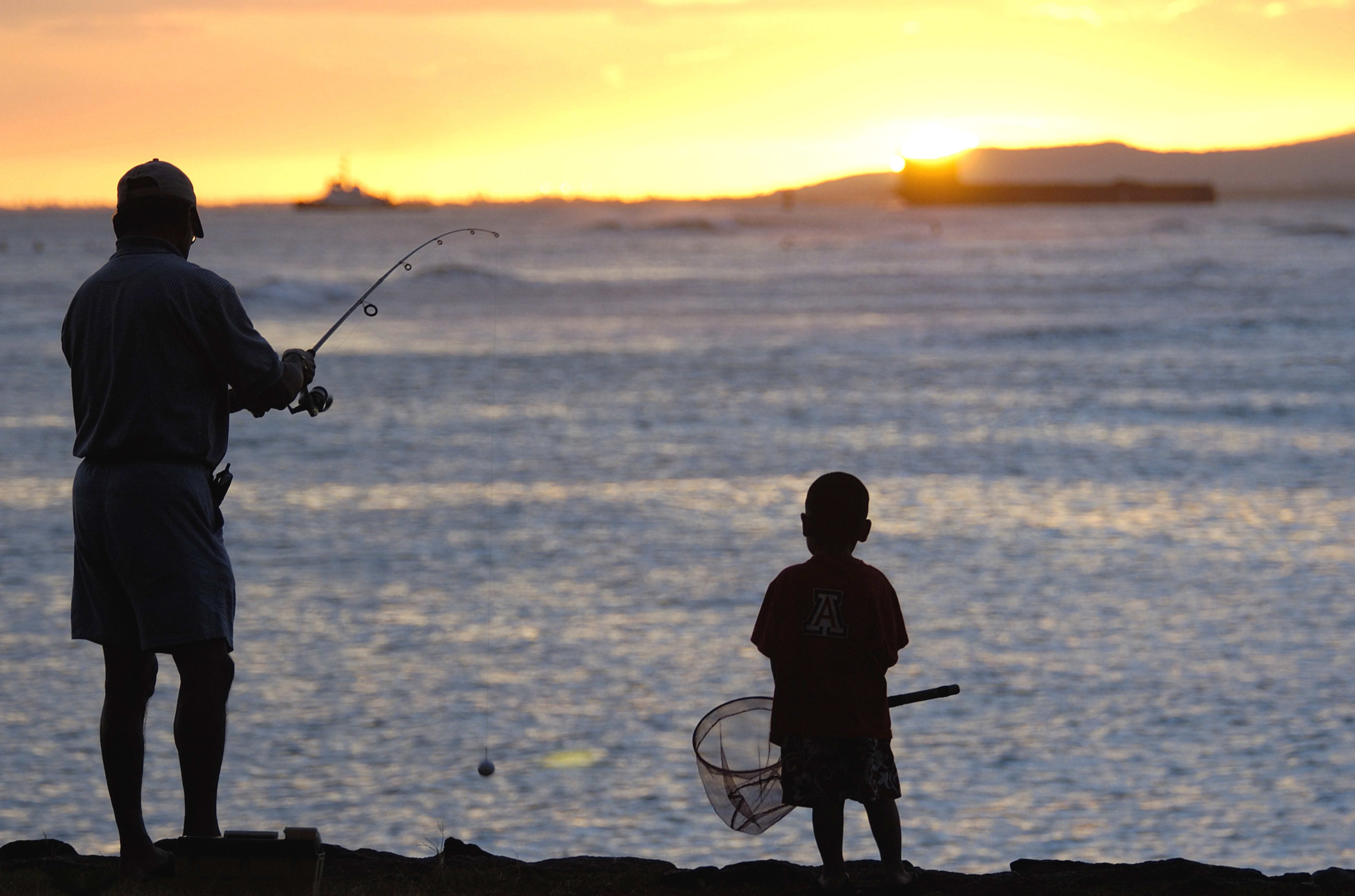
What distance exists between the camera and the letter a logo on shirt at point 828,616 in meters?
3.26

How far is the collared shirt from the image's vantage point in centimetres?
305

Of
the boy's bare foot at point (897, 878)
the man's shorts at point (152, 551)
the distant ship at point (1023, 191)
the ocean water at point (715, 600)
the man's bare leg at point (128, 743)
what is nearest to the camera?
the man's shorts at point (152, 551)

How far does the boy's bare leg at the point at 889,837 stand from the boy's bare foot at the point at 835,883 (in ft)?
0.32

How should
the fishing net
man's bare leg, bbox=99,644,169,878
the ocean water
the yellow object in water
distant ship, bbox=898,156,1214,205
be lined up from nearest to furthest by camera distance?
1. man's bare leg, bbox=99,644,169,878
2. the fishing net
3. the ocean water
4. the yellow object in water
5. distant ship, bbox=898,156,1214,205

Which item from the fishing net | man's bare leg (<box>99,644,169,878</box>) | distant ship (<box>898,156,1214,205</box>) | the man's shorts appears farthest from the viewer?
distant ship (<box>898,156,1214,205</box>)

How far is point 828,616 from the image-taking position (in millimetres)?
3264

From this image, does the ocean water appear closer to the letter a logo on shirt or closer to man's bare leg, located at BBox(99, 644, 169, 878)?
man's bare leg, located at BBox(99, 644, 169, 878)

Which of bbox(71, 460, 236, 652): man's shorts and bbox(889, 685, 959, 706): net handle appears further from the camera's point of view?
bbox(889, 685, 959, 706): net handle

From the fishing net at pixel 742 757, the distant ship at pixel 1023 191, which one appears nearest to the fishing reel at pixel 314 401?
the fishing net at pixel 742 757

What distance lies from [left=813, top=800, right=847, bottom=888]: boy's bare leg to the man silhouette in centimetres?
130

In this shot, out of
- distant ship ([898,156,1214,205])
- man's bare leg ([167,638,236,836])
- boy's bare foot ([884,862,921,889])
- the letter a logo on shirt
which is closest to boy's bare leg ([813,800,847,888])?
boy's bare foot ([884,862,921,889])

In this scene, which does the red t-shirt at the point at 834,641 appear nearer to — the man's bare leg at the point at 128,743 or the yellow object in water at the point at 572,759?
the man's bare leg at the point at 128,743

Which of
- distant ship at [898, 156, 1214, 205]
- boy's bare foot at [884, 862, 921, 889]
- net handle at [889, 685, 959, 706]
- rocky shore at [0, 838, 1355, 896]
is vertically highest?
distant ship at [898, 156, 1214, 205]

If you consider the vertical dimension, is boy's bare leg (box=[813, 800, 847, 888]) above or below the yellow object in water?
above
